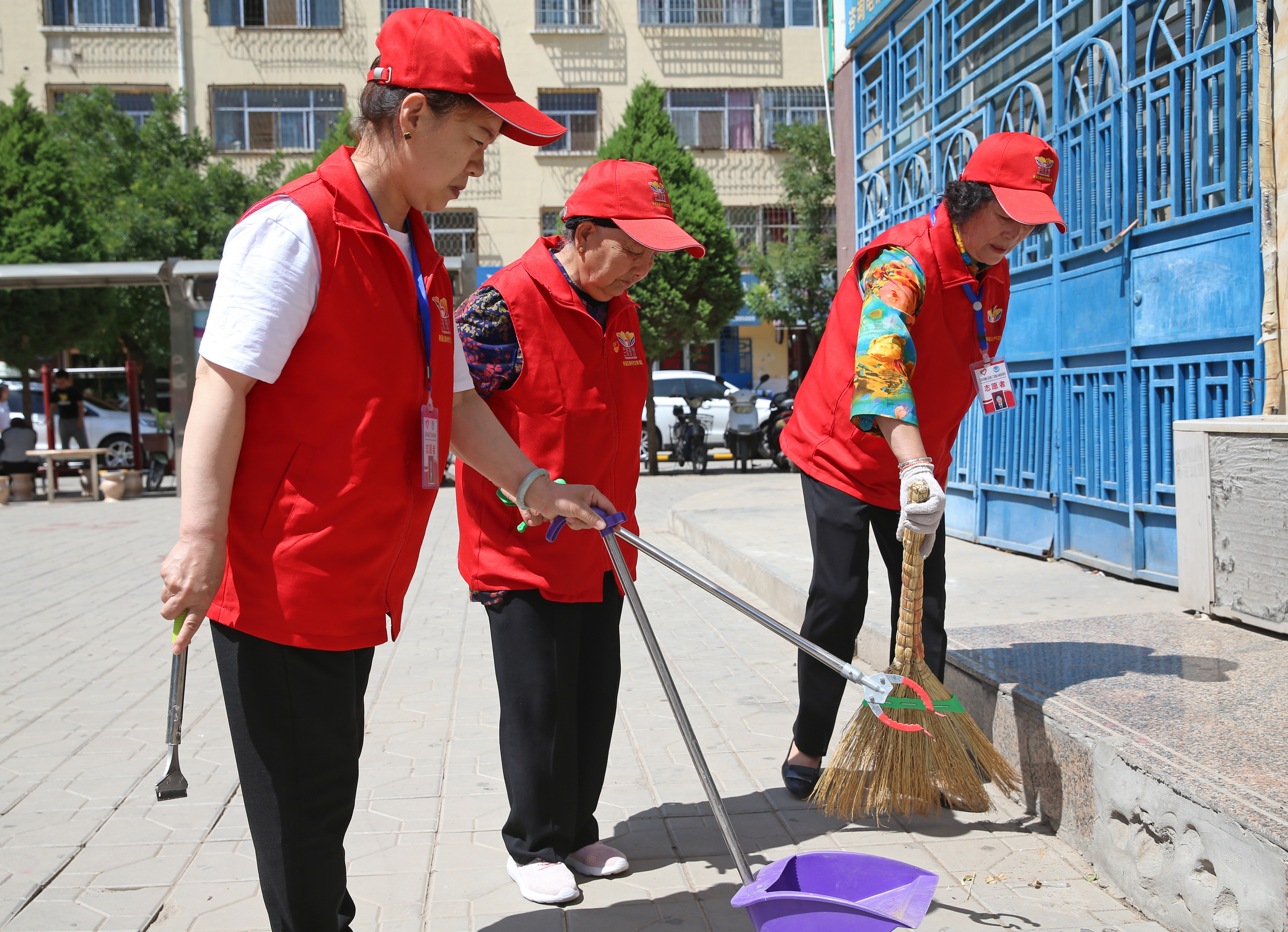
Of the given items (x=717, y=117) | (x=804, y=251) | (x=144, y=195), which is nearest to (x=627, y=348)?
(x=144, y=195)

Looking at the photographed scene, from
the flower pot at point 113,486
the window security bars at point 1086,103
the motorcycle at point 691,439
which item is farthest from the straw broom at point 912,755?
the flower pot at point 113,486

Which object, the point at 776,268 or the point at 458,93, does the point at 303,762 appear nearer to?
the point at 458,93

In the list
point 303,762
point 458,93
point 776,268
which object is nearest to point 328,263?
point 458,93

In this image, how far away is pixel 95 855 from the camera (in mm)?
3086

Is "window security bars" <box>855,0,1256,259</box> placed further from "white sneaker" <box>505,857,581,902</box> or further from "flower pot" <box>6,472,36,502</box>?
"flower pot" <box>6,472,36,502</box>

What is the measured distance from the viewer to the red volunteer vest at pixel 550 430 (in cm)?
270

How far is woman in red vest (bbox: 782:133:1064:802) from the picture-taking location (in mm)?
2996

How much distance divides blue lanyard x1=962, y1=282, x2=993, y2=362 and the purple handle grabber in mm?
1352

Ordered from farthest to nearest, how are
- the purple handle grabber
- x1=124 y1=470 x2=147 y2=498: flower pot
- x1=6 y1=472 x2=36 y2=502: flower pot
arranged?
x1=6 y1=472 x2=36 y2=502: flower pot
x1=124 y1=470 x2=147 y2=498: flower pot
the purple handle grabber

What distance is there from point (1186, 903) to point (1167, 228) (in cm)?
360

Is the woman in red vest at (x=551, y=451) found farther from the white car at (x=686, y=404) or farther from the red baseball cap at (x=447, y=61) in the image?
the white car at (x=686, y=404)

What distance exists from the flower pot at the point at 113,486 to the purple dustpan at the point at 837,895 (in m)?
14.8

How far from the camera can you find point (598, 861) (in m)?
2.93

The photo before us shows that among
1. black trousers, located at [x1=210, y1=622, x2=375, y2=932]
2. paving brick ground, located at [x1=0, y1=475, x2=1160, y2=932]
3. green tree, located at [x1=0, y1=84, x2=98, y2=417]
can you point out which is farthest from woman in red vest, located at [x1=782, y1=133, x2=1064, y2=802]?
green tree, located at [x1=0, y1=84, x2=98, y2=417]
